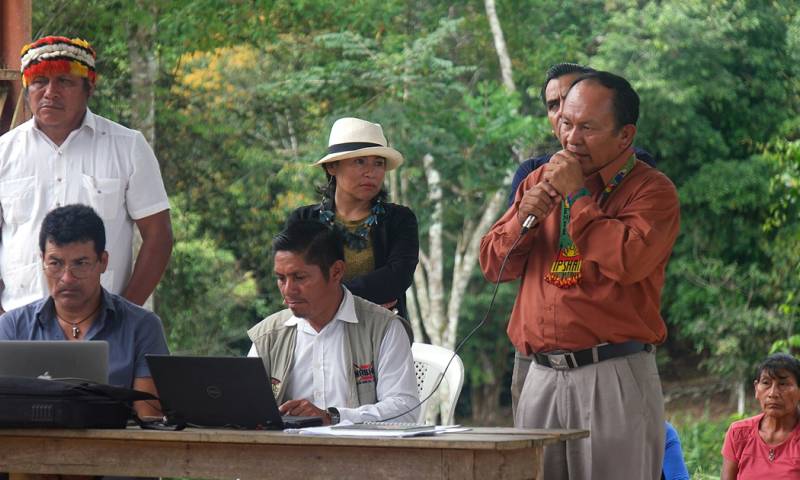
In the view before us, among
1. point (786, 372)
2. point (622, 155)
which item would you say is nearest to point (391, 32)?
point (786, 372)

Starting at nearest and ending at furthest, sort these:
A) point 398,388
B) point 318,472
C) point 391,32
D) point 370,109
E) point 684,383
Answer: point 318,472 < point 398,388 < point 370,109 < point 391,32 < point 684,383

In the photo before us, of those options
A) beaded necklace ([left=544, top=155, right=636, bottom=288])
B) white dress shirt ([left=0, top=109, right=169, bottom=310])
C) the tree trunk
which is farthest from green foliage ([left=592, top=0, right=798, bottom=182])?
beaded necklace ([left=544, top=155, right=636, bottom=288])

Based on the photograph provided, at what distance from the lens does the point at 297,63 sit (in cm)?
1620

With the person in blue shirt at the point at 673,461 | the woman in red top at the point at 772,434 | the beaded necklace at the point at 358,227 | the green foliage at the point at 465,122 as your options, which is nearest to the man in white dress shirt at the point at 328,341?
the beaded necklace at the point at 358,227

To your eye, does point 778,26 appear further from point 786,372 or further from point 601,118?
point 601,118

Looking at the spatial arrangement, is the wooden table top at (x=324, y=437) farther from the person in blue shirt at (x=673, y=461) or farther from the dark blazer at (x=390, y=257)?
the person in blue shirt at (x=673, y=461)

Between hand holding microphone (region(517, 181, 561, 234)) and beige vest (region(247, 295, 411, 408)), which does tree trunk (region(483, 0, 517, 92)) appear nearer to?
beige vest (region(247, 295, 411, 408))

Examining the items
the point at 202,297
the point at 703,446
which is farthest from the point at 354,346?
the point at 202,297

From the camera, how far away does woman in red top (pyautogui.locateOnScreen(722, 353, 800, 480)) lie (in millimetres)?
6547

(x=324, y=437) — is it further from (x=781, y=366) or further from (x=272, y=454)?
(x=781, y=366)

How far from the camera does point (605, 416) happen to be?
366cm

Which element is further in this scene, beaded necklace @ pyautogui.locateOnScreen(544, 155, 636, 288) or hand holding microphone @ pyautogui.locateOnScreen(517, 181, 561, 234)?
beaded necklace @ pyautogui.locateOnScreen(544, 155, 636, 288)

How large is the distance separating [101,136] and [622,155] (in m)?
1.99

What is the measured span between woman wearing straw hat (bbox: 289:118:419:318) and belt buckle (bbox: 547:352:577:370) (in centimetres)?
106
